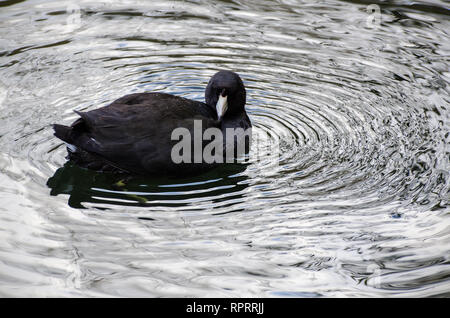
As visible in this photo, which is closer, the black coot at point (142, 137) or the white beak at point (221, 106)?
the black coot at point (142, 137)

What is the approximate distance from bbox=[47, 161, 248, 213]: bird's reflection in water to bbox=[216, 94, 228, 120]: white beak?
0.53 metres

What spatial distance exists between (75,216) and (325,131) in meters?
2.52

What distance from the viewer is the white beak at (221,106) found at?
19.0 feet

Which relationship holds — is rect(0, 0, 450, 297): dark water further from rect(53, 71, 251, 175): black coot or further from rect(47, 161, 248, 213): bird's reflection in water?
rect(53, 71, 251, 175): black coot

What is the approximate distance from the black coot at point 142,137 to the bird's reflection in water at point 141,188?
0.09 metres

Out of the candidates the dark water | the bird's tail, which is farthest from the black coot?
the dark water

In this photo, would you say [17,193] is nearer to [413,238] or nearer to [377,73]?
[413,238]

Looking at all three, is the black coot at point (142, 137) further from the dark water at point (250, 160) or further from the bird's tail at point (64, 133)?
the dark water at point (250, 160)

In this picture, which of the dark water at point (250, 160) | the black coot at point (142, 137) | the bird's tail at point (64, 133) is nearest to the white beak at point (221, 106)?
the black coot at point (142, 137)

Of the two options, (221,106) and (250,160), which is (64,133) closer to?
(221,106)

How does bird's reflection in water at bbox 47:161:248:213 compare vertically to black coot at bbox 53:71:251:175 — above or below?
below

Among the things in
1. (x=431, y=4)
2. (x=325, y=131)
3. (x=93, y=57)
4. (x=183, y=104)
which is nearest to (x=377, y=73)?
(x=325, y=131)

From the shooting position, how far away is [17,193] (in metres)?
5.11

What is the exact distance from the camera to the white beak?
5785 millimetres
